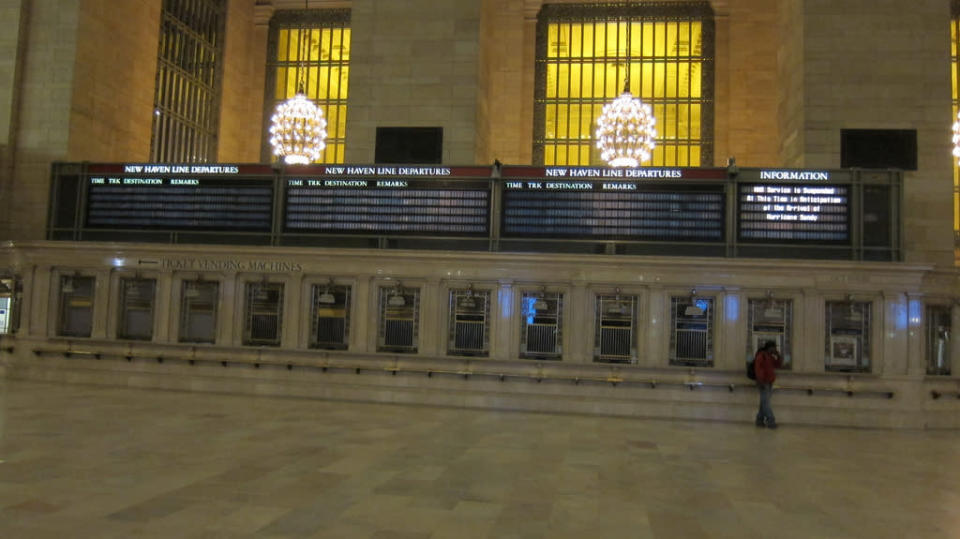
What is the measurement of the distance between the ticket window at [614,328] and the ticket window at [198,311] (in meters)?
6.24

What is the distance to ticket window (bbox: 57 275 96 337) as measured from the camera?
1217cm

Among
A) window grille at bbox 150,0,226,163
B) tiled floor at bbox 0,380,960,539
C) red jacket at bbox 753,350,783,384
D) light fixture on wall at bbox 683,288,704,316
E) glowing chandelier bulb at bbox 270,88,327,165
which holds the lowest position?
tiled floor at bbox 0,380,960,539

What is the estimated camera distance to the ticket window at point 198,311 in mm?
11820

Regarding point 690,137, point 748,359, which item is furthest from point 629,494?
point 690,137

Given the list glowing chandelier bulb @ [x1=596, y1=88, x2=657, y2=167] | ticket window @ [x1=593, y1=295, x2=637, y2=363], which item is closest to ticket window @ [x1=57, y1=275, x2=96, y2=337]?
ticket window @ [x1=593, y1=295, x2=637, y2=363]

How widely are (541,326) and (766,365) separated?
128 inches

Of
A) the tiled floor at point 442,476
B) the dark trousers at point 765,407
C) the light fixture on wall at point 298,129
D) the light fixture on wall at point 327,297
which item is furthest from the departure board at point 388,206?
the light fixture on wall at point 298,129

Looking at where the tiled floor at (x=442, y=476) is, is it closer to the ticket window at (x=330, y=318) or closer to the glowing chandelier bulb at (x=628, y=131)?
the ticket window at (x=330, y=318)

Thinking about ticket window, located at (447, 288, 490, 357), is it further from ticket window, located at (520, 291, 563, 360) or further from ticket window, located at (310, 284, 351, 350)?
ticket window, located at (310, 284, 351, 350)

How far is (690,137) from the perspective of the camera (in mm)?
25047

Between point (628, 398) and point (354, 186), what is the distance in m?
5.45

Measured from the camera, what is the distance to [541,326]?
11.0m

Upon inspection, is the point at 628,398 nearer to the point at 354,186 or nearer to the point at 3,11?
the point at 354,186

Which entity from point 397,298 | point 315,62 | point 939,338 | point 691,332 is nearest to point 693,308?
point 691,332
